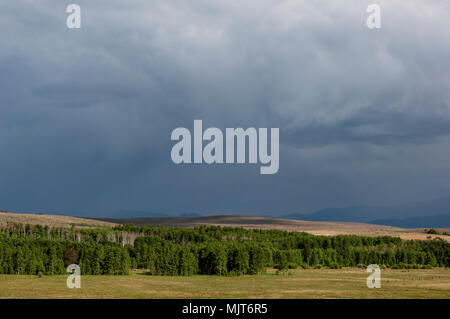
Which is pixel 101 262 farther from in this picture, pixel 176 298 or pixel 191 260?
pixel 176 298

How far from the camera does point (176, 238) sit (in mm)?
193500

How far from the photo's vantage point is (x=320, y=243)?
174375 millimetres

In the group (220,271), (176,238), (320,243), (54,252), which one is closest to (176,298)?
(220,271)

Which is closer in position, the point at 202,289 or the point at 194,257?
the point at 202,289

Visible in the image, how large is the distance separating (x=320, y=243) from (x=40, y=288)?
10492 cm

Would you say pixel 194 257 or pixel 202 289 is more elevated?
pixel 194 257

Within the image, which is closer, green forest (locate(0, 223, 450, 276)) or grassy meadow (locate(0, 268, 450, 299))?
grassy meadow (locate(0, 268, 450, 299))

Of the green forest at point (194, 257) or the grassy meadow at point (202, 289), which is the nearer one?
the grassy meadow at point (202, 289)
